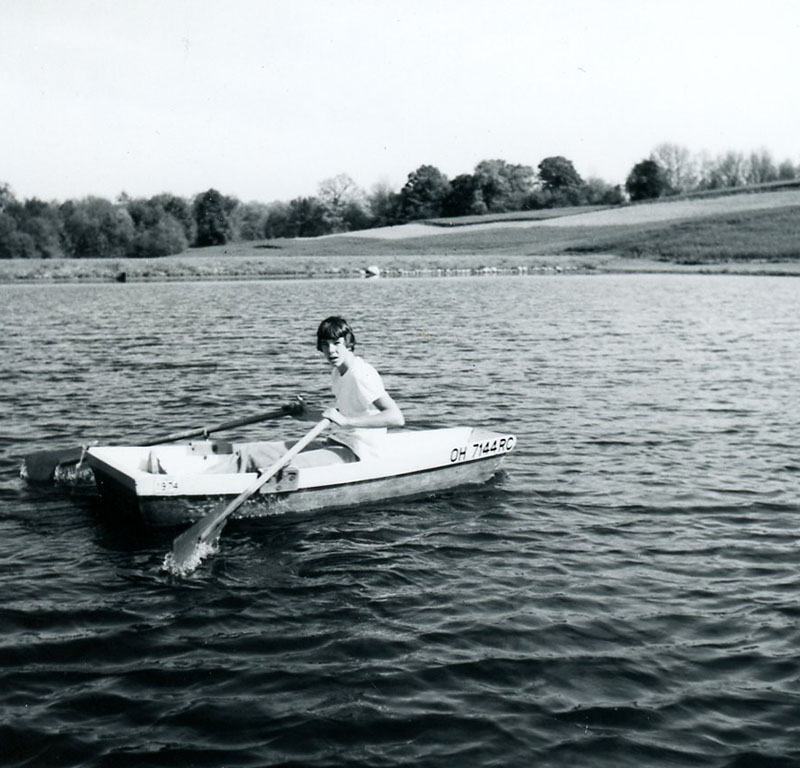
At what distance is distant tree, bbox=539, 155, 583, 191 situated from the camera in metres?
123

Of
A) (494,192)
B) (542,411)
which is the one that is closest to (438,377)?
(542,411)

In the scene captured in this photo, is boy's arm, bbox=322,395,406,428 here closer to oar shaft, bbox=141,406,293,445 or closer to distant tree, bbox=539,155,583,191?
oar shaft, bbox=141,406,293,445

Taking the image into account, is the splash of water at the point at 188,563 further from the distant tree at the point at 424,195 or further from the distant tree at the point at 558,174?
the distant tree at the point at 558,174

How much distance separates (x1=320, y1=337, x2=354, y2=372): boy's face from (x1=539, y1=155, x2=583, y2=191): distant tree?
117 meters

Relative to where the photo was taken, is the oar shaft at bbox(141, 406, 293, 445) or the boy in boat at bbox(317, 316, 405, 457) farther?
the oar shaft at bbox(141, 406, 293, 445)

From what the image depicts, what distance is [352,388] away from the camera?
9.40 m

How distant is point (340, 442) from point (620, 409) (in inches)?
254

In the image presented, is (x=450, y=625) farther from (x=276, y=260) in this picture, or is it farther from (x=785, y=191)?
(x=785, y=191)

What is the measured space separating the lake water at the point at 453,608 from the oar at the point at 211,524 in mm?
204

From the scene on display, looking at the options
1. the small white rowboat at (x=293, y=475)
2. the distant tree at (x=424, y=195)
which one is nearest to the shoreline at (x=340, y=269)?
the small white rowboat at (x=293, y=475)

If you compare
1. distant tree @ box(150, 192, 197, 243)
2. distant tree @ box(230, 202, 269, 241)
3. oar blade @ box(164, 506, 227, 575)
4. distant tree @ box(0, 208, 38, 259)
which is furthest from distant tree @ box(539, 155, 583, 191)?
oar blade @ box(164, 506, 227, 575)

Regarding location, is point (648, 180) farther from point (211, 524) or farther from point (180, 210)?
point (211, 524)

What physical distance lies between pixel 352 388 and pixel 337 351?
510 millimetres

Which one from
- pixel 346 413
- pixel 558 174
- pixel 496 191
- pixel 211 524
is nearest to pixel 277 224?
pixel 496 191
